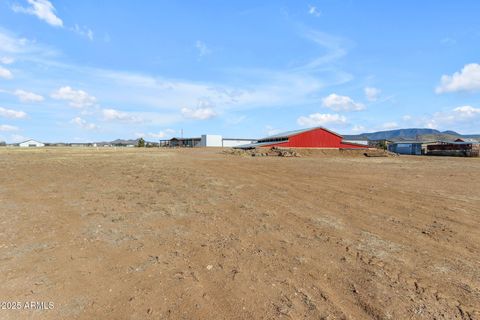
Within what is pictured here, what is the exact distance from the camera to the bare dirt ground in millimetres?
3797

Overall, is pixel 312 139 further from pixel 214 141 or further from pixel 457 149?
pixel 214 141

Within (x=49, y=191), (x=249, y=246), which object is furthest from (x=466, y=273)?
(x=49, y=191)

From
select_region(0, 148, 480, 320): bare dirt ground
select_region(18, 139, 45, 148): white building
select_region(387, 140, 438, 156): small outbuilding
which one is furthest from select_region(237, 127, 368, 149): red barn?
select_region(18, 139, 45, 148): white building

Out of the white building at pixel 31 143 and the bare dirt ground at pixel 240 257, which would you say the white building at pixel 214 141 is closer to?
the bare dirt ground at pixel 240 257

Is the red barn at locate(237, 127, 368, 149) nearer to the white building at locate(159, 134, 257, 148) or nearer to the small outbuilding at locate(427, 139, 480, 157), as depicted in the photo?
the small outbuilding at locate(427, 139, 480, 157)

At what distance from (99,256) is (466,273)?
6144mm

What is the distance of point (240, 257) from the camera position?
206 inches

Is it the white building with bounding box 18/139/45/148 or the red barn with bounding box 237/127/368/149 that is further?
the white building with bounding box 18/139/45/148

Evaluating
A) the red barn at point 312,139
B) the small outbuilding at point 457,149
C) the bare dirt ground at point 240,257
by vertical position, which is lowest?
the bare dirt ground at point 240,257

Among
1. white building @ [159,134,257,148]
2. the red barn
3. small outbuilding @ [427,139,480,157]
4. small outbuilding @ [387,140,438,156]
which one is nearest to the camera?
small outbuilding @ [427,139,480,157]

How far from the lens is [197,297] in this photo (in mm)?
3965

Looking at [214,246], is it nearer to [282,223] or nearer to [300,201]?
[282,223]

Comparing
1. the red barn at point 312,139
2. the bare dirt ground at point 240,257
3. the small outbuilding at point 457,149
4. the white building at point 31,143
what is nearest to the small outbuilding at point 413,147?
the small outbuilding at point 457,149

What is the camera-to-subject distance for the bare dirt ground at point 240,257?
149 inches
